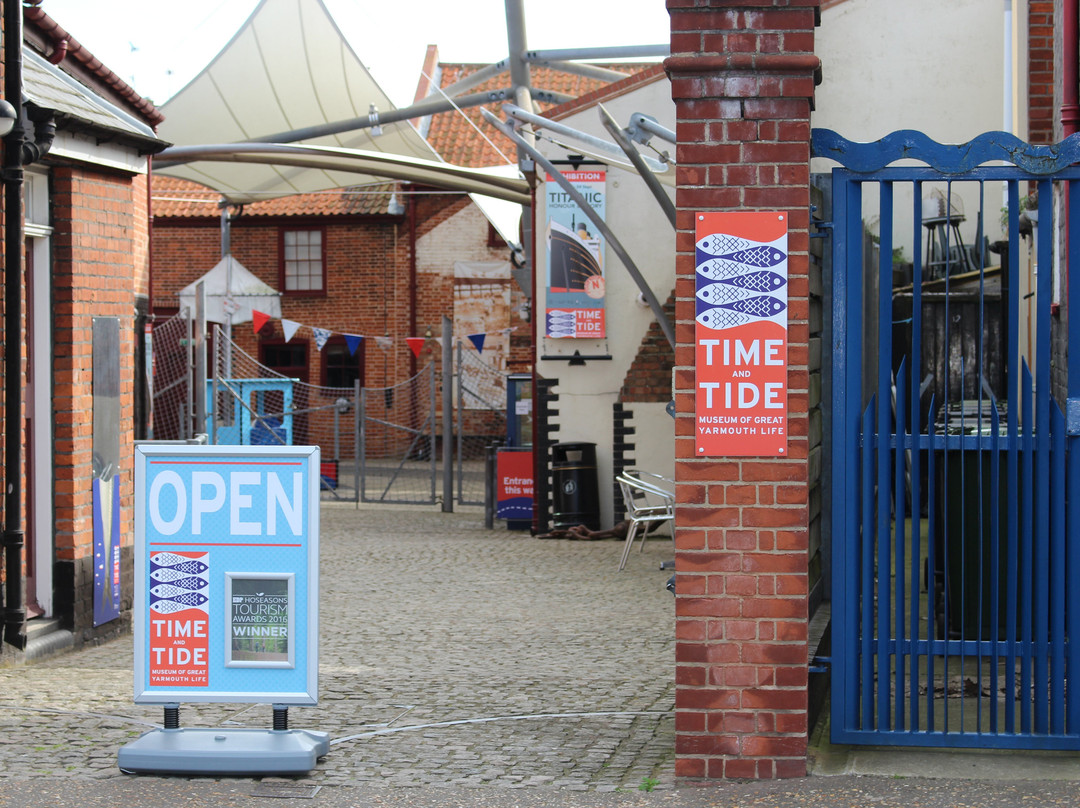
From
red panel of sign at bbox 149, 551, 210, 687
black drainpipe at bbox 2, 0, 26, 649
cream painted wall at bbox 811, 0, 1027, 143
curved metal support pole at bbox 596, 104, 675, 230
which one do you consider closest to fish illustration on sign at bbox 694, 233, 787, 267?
red panel of sign at bbox 149, 551, 210, 687

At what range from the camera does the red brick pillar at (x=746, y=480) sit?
485 cm

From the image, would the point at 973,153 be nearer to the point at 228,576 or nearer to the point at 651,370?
the point at 228,576

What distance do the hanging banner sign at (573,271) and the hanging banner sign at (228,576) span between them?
10.0 meters

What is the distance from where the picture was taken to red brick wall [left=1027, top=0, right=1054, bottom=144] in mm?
9820

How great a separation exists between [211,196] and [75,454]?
24.6m

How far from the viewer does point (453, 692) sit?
6.86 m

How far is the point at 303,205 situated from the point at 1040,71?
75.5 ft

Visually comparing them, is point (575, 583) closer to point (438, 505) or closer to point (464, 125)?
point (438, 505)

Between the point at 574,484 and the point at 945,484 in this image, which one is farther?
the point at 574,484

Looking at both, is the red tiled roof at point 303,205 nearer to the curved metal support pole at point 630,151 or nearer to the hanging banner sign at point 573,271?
the hanging banner sign at point 573,271

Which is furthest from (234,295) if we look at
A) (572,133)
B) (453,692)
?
(453,692)

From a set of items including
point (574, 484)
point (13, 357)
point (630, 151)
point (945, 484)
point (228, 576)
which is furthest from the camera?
point (574, 484)

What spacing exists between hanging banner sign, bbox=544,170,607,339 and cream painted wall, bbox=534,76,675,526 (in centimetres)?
13

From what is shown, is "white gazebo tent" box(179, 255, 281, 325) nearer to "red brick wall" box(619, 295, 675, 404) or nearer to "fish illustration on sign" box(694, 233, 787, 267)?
"red brick wall" box(619, 295, 675, 404)
